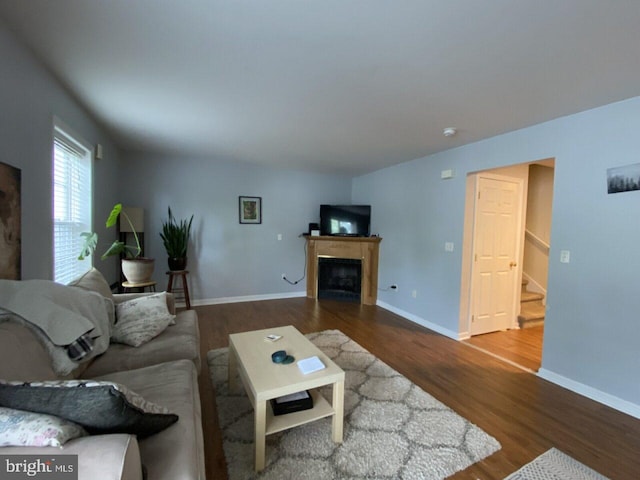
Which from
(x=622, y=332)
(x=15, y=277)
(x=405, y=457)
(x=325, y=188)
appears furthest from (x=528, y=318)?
(x=15, y=277)

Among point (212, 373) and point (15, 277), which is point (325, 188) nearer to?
point (212, 373)

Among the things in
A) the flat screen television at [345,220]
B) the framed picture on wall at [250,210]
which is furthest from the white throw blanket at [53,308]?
the flat screen television at [345,220]

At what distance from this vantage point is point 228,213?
4570 millimetres

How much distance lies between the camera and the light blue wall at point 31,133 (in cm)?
153

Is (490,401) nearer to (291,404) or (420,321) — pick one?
(291,404)

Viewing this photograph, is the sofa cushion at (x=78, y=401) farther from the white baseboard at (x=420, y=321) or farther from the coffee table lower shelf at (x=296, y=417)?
the white baseboard at (x=420, y=321)

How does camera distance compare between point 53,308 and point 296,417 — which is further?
point 296,417

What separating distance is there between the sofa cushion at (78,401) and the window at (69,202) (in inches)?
65.2

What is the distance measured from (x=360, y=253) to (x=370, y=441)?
3310 millimetres

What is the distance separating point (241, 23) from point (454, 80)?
4.38 feet

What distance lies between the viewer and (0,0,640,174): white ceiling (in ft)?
4.30

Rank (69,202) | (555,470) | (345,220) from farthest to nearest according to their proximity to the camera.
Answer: (345,220) → (69,202) → (555,470)

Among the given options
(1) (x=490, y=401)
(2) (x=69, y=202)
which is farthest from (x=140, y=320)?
(1) (x=490, y=401)

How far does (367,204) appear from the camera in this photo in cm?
514
